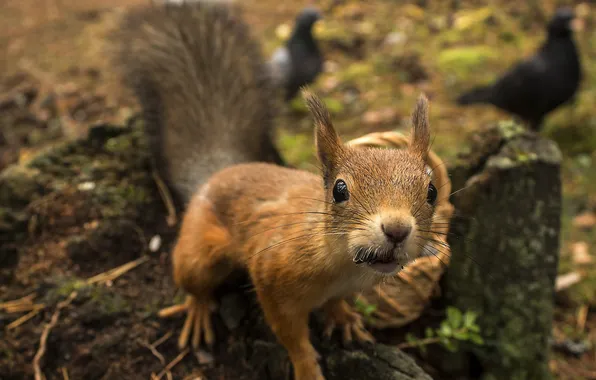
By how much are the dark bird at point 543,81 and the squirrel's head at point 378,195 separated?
391 cm

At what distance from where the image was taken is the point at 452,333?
237 cm

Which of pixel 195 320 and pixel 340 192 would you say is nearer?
pixel 340 192

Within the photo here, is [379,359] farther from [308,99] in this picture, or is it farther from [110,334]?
[110,334]

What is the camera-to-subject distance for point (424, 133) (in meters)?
1.93

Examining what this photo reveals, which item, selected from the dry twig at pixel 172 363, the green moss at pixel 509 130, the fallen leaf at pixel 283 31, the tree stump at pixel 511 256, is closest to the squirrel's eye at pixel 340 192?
the tree stump at pixel 511 256

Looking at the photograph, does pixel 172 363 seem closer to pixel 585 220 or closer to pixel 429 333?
pixel 429 333

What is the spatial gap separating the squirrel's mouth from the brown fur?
13 millimetres

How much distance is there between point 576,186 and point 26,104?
16.3ft

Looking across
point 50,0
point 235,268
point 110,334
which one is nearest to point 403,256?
point 235,268

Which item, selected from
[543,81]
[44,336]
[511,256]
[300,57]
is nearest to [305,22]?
[300,57]

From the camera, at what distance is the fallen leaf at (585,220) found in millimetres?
4086

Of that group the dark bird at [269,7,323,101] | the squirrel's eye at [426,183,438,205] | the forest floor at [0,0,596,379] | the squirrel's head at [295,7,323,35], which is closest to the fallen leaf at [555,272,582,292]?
the forest floor at [0,0,596,379]

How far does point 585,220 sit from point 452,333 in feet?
7.76

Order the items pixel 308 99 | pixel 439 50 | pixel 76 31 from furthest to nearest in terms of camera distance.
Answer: pixel 76 31, pixel 439 50, pixel 308 99
